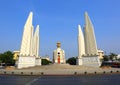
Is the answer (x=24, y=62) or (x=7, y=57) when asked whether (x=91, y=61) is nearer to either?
(x=24, y=62)

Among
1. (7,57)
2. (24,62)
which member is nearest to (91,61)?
(24,62)

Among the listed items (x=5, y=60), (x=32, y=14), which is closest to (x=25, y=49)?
(x=32, y=14)

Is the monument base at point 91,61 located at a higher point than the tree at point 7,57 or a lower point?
lower

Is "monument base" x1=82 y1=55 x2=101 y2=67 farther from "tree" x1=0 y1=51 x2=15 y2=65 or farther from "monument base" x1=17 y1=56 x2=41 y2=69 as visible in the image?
"tree" x1=0 y1=51 x2=15 y2=65

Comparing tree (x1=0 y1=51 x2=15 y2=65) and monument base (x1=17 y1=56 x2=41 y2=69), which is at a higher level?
tree (x1=0 y1=51 x2=15 y2=65)

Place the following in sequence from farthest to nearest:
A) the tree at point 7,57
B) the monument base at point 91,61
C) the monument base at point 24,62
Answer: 1. the tree at point 7,57
2. the monument base at point 91,61
3. the monument base at point 24,62

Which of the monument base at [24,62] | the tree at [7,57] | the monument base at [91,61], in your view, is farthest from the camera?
the tree at [7,57]

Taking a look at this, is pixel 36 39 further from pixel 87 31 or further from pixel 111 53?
pixel 111 53

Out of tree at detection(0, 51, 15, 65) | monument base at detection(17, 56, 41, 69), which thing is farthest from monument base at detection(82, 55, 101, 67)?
tree at detection(0, 51, 15, 65)

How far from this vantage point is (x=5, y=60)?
319ft

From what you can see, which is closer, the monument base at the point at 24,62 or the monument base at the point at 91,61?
the monument base at the point at 24,62

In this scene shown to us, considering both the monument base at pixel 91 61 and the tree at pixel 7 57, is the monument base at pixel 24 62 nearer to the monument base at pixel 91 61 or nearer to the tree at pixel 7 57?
the monument base at pixel 91 61

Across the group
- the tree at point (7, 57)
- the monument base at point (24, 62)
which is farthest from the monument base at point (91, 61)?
the tree at point (7, 57)

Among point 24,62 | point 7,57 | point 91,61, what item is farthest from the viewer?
point 7,57
